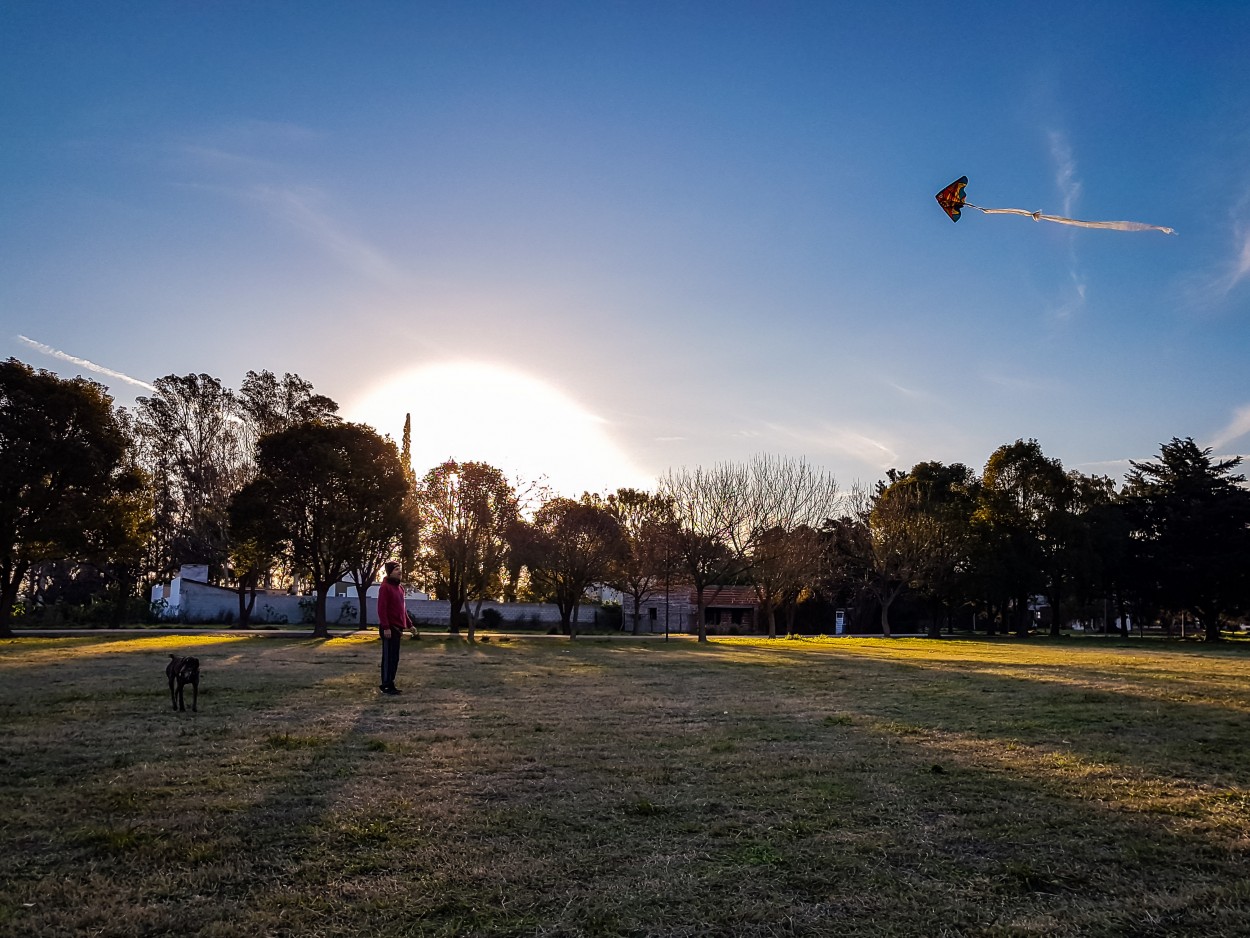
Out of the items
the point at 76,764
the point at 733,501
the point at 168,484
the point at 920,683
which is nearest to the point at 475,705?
the point at 76,764

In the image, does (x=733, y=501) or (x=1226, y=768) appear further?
(x=733, y=501)

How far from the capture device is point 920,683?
1584 cm

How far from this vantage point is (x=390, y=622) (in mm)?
12531

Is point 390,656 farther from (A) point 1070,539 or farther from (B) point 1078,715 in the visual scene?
(A) point 1070,539

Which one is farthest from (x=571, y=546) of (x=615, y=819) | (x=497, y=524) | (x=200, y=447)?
(x=615, y=819)

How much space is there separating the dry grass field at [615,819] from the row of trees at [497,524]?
23.5m

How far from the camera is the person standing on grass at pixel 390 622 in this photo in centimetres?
1248

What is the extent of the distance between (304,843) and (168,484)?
164ft

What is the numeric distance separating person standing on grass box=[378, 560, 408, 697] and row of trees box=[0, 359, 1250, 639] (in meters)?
19.5

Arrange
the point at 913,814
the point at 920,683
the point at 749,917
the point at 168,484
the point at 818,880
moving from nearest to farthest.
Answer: the point at 749,917, the point at 818,880, the point at 913,814, the point at 920,683, the point at 168,484

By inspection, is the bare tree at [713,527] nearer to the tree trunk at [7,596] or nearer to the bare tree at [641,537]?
the bare tree at [641,537]

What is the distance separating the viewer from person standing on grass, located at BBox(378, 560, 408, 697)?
12484 mm

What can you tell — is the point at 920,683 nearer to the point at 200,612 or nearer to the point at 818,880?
the point at 818,880

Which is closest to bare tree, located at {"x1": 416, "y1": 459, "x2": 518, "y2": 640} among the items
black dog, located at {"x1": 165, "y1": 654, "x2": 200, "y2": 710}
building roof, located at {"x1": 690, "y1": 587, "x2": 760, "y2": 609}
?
black dog, located at {"x1": 165, "y1": 654, "x2": 200, "y2": 710}
